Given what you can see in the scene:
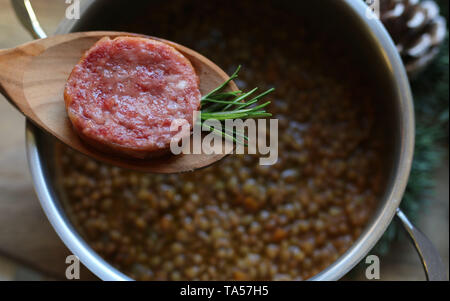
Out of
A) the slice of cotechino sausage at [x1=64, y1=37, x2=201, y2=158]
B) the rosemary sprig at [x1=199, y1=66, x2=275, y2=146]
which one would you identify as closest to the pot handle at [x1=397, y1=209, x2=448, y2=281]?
the rosemary sprig at [x1=199, y1=66, x2=275, y2=146]

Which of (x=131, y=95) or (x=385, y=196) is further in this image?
(x=385, y=196)

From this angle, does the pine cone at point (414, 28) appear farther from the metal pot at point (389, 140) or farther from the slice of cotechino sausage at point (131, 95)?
the slice of cotechino sausage at point (131, 95)

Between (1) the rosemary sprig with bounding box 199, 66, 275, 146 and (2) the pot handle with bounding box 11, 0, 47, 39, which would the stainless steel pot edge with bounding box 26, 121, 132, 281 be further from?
(1) the rosemary sprig with bounding box 199, 66, 275, 146

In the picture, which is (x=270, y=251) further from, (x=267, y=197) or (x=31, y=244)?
(x=31, y=244)

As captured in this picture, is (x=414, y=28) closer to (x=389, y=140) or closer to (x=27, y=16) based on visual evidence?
(x=389, y=140)

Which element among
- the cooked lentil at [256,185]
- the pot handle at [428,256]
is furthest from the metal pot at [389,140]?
the cooked lentil at [256,185]

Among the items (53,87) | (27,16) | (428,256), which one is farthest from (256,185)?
(27,16)
